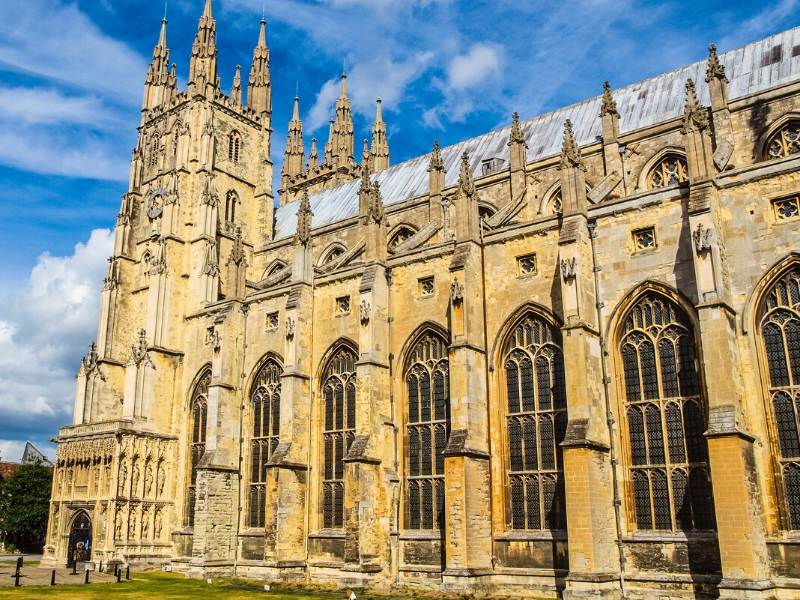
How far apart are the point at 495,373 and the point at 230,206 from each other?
26.2m

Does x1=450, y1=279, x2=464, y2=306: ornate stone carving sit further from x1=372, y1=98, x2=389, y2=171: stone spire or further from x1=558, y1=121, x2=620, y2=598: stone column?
x1=372, y1=98, x2=389, y2=171: stone spire

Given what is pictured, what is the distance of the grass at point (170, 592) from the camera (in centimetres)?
2383

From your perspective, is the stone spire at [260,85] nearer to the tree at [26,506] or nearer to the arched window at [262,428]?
the arched window at [262,428]

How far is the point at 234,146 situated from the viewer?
1882 inches

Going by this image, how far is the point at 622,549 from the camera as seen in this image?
854 inches

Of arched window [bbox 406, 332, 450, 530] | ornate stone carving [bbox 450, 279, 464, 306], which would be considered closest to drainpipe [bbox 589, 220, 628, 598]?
ornate stone carving [bbox 450, 279, 464, 306]

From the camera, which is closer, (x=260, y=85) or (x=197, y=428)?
(x=197, y=428)

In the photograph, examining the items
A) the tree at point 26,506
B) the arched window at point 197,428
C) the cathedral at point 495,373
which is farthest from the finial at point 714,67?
the tree at point 26,506

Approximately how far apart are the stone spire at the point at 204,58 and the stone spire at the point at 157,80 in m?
3.49

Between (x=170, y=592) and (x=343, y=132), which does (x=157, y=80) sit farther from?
(x=170, y=592)

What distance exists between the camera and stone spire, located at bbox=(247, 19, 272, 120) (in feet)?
166

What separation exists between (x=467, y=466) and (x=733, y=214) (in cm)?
1098

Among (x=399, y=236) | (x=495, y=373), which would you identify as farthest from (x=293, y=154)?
(x=495, y=373)

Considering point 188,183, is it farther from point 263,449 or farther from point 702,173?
point 702,173
